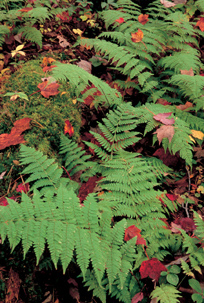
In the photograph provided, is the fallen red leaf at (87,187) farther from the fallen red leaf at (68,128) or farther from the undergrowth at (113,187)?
the fallen red leaf at (68,128)

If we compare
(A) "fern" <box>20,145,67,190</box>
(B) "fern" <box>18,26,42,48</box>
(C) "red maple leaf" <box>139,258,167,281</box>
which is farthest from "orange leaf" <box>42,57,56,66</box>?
(C) "red maple leaf" <box>139,258,167,281</box>

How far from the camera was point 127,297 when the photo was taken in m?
1.62

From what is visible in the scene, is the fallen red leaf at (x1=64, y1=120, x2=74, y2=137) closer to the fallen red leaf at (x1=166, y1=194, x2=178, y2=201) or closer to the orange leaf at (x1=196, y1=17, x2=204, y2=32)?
the fallen red leaf at (x1=166, y1=194, x2=178, y2=201)

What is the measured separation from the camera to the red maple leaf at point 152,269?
5.57 feet

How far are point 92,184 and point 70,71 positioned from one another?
4.20ft

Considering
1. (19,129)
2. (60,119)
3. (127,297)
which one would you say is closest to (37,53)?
(60,119)

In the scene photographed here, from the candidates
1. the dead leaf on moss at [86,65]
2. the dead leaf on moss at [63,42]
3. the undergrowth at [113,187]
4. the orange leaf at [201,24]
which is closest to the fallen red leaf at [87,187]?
the undergrowth at [113,187]

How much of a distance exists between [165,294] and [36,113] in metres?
2.07

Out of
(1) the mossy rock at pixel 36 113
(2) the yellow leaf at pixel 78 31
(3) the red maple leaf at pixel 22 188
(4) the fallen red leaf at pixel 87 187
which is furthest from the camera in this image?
(2) the yellow leaf at pixel 78 31

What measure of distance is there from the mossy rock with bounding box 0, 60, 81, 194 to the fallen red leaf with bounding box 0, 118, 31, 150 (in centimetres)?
5

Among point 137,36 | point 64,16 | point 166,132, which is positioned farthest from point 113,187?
point 64,16

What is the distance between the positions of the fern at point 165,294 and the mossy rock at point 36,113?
4.92 feet

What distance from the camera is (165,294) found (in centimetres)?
157

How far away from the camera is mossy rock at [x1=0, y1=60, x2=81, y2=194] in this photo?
7.19ft
